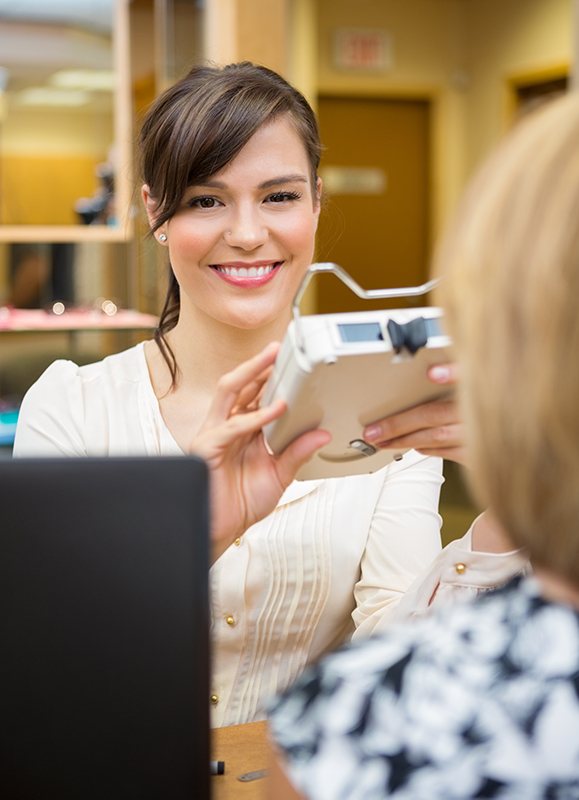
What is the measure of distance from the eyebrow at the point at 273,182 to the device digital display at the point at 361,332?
63cm

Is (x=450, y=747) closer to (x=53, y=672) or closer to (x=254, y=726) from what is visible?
(x=53, y=672)

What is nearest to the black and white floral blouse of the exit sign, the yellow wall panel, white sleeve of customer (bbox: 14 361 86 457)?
white sleeve of customer (bbox: 14 361 86 457)

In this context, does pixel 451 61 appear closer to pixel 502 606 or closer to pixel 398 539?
Answer: pixel 398 539

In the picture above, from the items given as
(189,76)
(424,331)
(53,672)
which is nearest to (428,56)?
(189,76)

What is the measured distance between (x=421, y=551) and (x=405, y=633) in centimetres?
78

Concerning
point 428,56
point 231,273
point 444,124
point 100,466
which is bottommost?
point 100,466

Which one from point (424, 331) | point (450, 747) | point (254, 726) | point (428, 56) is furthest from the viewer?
point (428, 56)

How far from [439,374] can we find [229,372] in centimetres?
50

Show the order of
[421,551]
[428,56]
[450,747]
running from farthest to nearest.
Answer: [428,56]
[421,551]
[450,747]

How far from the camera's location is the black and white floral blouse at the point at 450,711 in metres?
0.52

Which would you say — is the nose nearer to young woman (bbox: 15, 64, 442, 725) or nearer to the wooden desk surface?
young woman (bbox: 15, 64, 442, 725)

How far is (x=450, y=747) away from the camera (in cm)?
53

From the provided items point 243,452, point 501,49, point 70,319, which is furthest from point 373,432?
point 501,49

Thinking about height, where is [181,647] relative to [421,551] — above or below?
above
